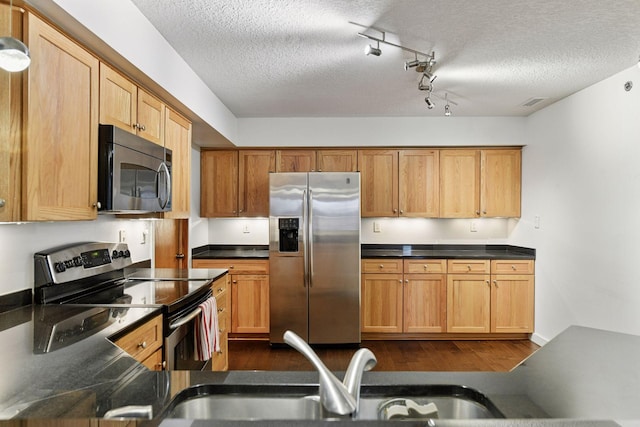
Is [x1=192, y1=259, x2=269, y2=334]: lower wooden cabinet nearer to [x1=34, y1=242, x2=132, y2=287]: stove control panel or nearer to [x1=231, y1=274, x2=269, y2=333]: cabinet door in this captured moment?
[x1=231, y1=274, x2=269, y2=333]: cabinet door

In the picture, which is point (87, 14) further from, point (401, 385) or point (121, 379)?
point (401, 385)

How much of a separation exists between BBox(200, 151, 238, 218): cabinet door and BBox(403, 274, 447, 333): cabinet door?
218 cm

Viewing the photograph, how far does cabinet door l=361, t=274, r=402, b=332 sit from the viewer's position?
4.12m

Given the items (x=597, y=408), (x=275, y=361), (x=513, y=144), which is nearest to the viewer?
(x=597, y=408)

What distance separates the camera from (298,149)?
4410 mm

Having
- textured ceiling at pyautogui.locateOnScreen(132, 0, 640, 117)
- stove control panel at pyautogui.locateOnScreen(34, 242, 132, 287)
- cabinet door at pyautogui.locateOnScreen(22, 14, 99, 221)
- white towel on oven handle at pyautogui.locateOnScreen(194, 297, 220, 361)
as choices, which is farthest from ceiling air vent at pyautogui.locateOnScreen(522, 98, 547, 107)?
stove control panel at pyautogui.locateOnScreen(34, 242, 132, 287)

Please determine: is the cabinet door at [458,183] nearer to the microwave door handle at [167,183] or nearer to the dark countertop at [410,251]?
the dark countertop at [410,251]

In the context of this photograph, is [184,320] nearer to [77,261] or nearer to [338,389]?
[77,261]

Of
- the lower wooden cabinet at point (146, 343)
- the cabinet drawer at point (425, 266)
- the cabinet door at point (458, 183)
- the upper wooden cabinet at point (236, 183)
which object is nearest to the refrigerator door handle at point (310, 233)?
the upper wooden cabinet at point (236, 183)

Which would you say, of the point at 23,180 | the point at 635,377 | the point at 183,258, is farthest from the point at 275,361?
the point at 635,377

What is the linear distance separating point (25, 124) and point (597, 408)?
79.0 inches

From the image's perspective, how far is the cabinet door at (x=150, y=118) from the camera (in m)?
2.34

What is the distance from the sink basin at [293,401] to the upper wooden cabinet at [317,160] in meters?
3.53

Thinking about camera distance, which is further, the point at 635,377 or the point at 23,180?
the point at 23,180
